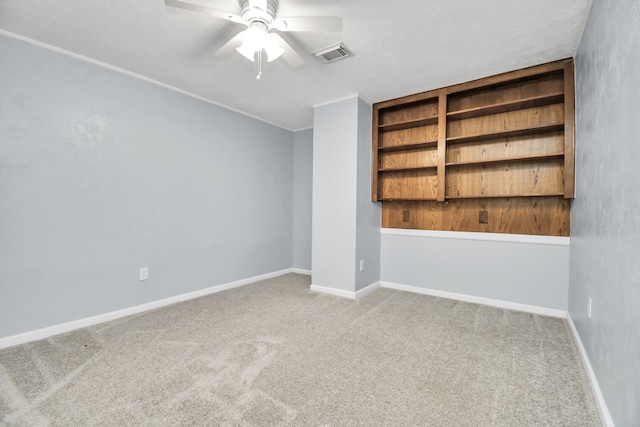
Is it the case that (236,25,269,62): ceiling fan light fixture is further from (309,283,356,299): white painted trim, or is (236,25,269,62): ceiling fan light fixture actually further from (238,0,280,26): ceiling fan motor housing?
(309,283,356,299): white painted trim

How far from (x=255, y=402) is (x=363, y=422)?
1.84 ft

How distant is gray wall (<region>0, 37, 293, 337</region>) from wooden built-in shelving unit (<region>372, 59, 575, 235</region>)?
2.03 metres

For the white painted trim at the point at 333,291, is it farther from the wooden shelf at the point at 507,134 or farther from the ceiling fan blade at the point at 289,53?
the ceiling fan blade at the point at 289,53

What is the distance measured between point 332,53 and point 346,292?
8.05 ft

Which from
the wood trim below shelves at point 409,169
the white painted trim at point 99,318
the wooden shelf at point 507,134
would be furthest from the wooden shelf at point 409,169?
the white painted trim at point 99,318

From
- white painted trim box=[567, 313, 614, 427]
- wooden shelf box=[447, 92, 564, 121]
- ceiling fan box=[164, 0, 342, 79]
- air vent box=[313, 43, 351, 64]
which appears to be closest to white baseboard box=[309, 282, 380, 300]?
white painted trim box=[567, 313, 614, 427]

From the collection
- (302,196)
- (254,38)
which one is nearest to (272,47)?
(254,38)

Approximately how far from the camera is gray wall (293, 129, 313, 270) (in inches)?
179

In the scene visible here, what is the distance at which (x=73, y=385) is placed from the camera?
1605 millimetres

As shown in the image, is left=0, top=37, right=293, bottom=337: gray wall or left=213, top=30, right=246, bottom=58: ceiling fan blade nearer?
left=213, top=30, right=246, bottom=58: ceiling fan blade

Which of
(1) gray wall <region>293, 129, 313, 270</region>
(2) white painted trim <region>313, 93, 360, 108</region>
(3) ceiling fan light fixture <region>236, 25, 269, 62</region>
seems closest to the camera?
(3) ceiling fan light fixture <region>236, 25, 269, 62</region>

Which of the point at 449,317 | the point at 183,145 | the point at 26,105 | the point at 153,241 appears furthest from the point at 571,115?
the point at 26,105

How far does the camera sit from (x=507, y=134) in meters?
2.85

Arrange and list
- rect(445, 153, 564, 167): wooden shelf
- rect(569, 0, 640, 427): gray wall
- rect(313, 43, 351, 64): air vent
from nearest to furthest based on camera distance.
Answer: rect(569, 0, 640, 427): gray wall
rect(313, 43, 351, 64): air vent
rect(445, 153, 564, 167): wooden shelf
